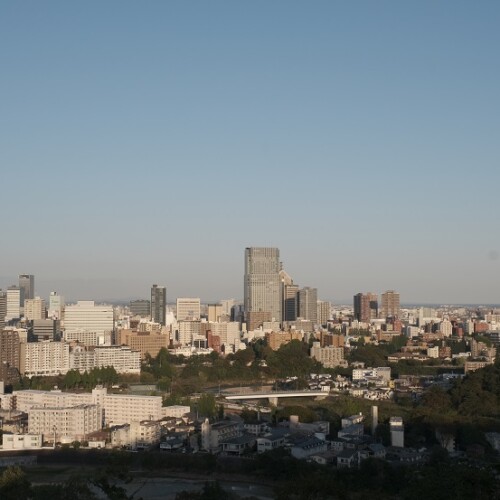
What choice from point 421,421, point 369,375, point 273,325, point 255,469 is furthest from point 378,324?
point 255,469

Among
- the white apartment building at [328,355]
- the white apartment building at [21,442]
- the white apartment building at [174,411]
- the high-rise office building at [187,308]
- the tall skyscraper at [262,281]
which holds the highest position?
the tall skyscraper at [262,281]

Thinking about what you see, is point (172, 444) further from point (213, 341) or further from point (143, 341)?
point (213, 341)

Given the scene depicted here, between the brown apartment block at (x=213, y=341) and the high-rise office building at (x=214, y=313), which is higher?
the high-rise office building at (x=214, y=313)

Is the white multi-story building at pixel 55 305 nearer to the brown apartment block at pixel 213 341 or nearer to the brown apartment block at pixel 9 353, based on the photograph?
the brown apartment block at pixel 213 341

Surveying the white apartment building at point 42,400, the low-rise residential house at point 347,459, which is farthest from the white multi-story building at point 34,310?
the low-rise residential house at point 347,459

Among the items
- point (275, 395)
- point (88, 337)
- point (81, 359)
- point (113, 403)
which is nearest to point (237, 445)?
point (113, 403)

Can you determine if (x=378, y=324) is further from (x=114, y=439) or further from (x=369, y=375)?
(x=114, y=439)
